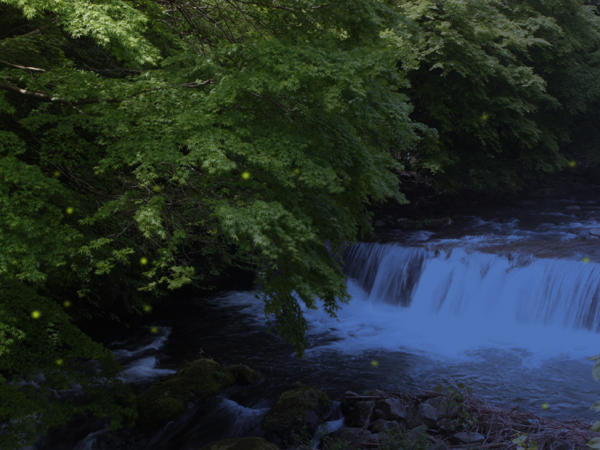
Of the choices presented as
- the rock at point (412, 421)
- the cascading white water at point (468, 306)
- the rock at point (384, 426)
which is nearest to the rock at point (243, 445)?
the rock at point (384, 426)

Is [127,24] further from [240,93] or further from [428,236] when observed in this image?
[428,236]

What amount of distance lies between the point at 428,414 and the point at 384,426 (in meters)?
0.64

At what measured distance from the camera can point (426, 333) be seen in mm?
11211

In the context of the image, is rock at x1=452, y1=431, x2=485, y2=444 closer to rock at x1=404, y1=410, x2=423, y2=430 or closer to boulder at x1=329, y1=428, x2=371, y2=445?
rock at x1=404, y1=410, x2=423, y2=430

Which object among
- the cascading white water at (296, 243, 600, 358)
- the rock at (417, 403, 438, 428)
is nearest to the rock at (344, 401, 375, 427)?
the rock at (417, 403, 438, 428)

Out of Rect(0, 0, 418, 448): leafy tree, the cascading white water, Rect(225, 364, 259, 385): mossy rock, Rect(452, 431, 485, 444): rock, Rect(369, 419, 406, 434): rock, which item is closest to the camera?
Rect(0, 0, 418, 448): leafy tree

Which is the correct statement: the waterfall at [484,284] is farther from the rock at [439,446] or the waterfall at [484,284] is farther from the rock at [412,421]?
the rock at [439,446]

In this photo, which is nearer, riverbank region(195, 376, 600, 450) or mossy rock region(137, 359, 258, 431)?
riverbank region(195, 376, 600, 450)

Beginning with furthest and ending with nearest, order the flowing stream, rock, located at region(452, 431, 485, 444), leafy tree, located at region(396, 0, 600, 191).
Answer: leafy tree, located at region(396, 0, 600, 191), the flowing stream, rock, located at region(452, 431, 485, 444)

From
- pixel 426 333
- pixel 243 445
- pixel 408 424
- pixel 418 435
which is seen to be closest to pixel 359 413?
pixel 408 424

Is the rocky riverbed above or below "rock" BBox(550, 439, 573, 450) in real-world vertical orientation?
below

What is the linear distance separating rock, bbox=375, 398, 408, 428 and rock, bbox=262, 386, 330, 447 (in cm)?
87

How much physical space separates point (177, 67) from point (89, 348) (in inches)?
155

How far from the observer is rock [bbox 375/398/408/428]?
6.65 metres
